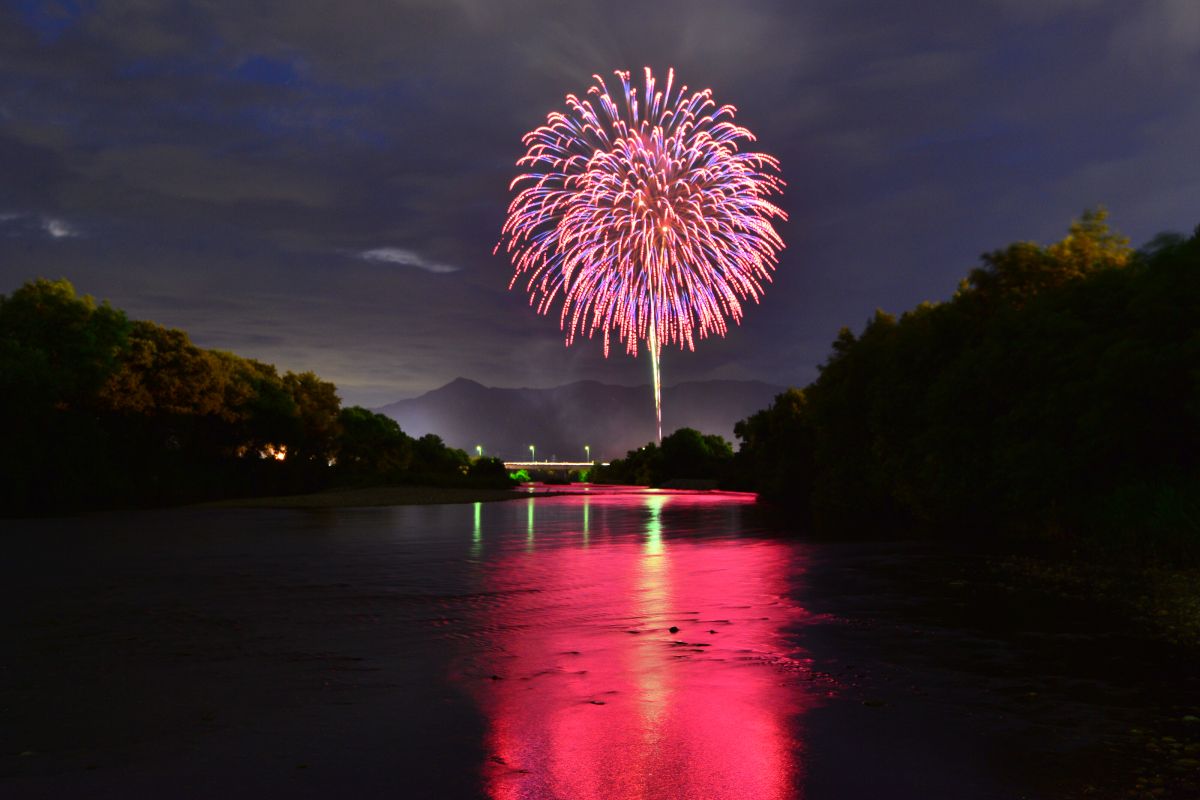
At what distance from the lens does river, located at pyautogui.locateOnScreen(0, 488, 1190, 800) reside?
23.5 ft

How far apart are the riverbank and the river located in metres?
42.5

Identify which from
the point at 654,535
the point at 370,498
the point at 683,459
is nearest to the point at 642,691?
the point at 654,535

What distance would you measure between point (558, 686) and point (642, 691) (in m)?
0.97

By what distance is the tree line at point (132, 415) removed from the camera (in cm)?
4981

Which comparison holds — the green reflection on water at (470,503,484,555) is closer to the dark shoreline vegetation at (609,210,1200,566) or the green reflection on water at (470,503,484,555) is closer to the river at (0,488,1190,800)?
the river at (0,488,1190,800)

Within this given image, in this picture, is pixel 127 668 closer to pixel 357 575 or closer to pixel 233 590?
pixel 233 590

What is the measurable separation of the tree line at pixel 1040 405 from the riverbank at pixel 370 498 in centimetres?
3398

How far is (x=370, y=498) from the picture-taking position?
236ft

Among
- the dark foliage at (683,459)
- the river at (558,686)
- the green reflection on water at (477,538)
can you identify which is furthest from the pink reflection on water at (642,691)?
the dark foliage at (683,459)

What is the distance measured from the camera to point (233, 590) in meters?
19.2

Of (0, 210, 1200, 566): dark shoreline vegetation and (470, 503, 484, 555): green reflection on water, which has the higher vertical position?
(0, 210, 1200, 566): dark shoreline vegetation

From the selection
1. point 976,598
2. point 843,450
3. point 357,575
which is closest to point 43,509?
Result: point 357,575

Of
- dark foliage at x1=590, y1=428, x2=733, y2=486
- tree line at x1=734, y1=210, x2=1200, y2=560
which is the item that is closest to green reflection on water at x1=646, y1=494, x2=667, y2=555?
tree line at x1=734, y1=210, x2=1200, y2=560

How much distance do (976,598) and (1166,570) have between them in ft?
21.6
